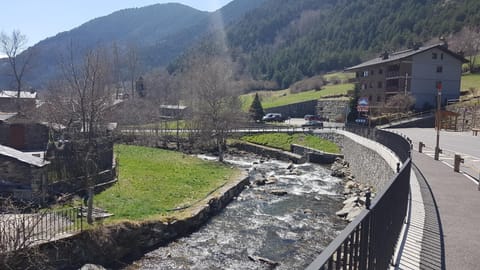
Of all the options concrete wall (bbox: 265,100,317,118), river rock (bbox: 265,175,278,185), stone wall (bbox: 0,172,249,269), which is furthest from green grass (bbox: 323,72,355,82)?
stone wall (bbox: 0,172,249,269)

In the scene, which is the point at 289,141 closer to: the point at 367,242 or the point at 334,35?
the point at 367,242

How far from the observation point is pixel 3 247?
9547mm

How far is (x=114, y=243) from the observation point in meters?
13.7

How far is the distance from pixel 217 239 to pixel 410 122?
129ft

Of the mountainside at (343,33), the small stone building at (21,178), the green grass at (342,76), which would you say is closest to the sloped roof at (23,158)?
the small stone building at (21,178)

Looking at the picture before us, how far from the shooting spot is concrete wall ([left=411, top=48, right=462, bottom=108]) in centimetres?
5284

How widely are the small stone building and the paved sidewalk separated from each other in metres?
15.5

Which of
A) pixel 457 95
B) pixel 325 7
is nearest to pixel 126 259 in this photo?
pixel 457 95

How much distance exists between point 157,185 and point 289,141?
89.0 feet

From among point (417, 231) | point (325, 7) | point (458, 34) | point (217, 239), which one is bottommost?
point (217, 239)

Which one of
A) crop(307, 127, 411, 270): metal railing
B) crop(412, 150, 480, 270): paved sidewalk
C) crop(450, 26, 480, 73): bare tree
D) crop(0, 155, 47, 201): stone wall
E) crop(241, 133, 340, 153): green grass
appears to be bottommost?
crop(241, 133, 340, 153): green grass

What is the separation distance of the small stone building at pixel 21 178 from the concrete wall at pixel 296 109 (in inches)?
2377

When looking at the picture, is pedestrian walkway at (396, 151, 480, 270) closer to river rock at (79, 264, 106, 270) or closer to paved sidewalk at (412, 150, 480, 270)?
paved sidewalk at (412, 150, 480, 270)

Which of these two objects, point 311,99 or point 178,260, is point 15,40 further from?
point 178,260
